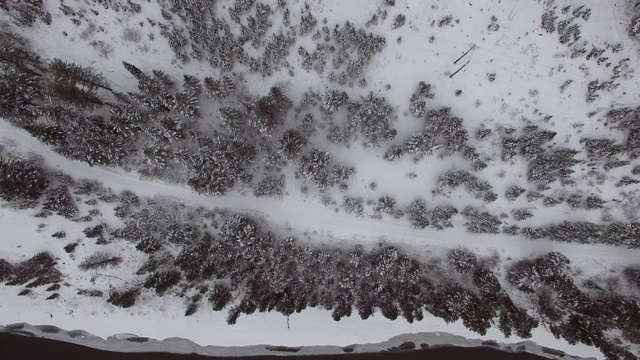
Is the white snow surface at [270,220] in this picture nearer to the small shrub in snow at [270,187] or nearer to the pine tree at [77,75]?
the small shrub in snow at [270,187]

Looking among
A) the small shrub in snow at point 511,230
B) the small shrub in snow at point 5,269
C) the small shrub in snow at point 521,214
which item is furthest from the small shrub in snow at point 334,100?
the small shrub in snow at point 5,269

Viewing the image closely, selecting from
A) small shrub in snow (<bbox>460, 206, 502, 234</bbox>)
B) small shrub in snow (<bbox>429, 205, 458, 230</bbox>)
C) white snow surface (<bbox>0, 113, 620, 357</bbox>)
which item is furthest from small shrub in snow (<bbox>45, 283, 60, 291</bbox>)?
small shrub in snow (<bbox>460, 206, 502, 234</bbox>)

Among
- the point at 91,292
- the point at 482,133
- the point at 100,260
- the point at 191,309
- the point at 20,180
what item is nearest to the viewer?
the point at 20,180

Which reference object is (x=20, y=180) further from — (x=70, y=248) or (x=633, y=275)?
(x=633, y=275)

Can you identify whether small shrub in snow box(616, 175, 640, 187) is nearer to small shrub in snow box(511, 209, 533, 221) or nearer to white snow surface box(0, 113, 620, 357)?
white snow surface box(0, 113, 620, 357)

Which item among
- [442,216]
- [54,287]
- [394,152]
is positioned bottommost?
[54,287]

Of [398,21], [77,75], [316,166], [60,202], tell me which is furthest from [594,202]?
[60,202]

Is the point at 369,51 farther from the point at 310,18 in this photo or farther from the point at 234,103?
the point at 234,103
